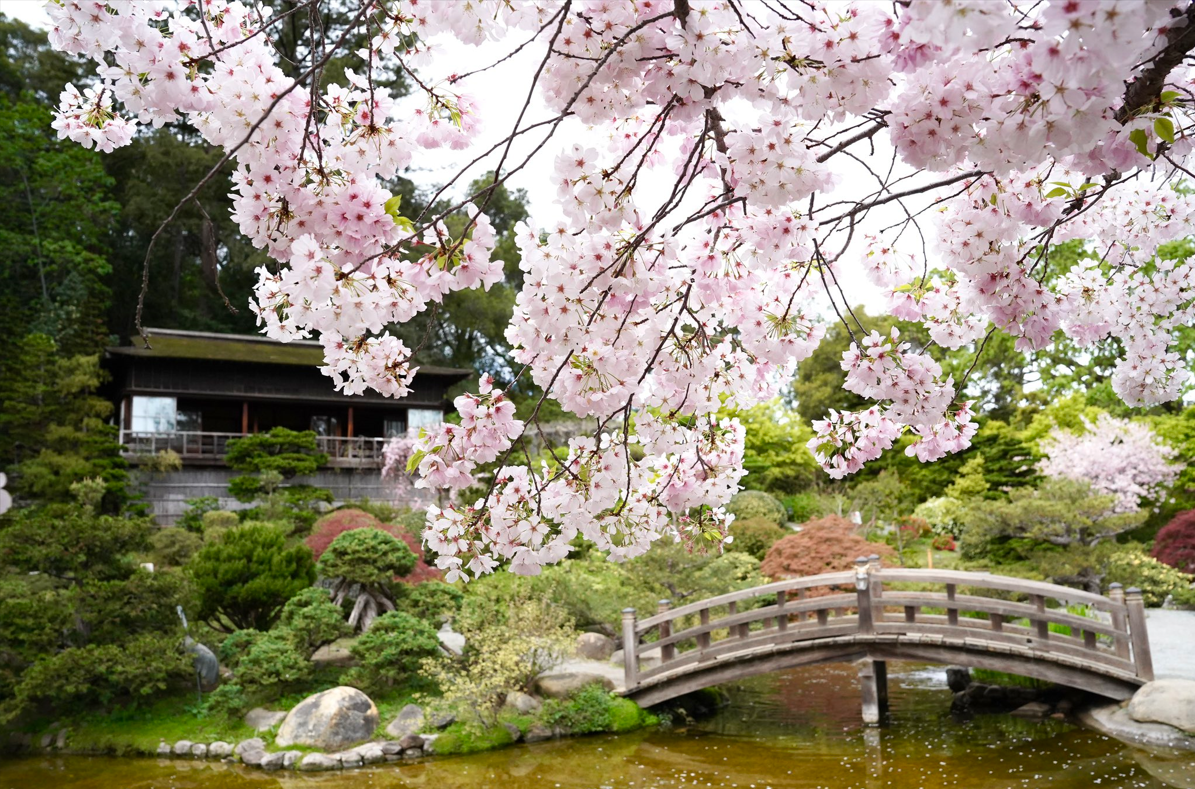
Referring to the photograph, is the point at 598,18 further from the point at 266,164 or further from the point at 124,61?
the point at 124,61

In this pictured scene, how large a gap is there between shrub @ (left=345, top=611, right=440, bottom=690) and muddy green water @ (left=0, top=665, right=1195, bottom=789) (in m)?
0.89

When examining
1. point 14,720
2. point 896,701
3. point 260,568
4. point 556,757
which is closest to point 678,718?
point 556,757

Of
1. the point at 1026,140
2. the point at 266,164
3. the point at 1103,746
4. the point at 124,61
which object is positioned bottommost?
the point at 1103,746

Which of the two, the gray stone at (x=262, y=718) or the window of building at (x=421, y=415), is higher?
the window of building at (x=421, y=415)

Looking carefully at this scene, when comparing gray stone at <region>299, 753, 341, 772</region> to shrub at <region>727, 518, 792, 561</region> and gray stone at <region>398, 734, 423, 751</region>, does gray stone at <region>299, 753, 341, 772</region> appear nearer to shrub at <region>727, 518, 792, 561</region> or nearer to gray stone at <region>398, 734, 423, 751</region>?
gray stone at <region>398, 734, 423, 751</region>

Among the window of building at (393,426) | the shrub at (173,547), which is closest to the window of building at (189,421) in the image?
the window of building at (393,426)

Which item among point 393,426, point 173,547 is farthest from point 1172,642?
point 393,426

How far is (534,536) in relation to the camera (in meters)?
2.09

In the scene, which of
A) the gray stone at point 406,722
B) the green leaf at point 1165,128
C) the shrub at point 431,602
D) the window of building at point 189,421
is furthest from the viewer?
the window of building at point 189,421

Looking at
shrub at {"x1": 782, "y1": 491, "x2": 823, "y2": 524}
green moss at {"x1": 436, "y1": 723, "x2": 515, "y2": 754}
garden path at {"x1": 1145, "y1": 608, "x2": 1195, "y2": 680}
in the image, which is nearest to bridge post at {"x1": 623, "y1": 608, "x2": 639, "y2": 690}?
green moss at {"x1": 436, "y1": 723, "x2": 515, "y2": 754}

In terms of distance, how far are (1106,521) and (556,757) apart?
22.7 ft

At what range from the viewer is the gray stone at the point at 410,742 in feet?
22.0

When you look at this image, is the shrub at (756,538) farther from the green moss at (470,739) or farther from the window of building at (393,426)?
the window of building at (393,426)

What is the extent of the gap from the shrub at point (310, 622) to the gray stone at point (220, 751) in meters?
0.88
